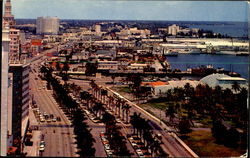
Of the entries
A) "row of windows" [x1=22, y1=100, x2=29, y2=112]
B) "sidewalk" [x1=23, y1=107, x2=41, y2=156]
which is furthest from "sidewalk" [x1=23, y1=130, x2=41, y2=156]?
"row of windows" [x1=22, y1=100, x2=29, y2=112]

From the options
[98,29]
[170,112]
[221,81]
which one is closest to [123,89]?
[170,112]

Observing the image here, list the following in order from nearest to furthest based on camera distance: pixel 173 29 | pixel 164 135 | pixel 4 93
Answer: pixel 4 93, pixel 164 135, pixel 173 29

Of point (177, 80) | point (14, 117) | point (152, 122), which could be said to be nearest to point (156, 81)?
point (177, 80)

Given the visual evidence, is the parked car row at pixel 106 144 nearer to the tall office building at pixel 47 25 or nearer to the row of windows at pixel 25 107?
the row of windows at pixel 25 107

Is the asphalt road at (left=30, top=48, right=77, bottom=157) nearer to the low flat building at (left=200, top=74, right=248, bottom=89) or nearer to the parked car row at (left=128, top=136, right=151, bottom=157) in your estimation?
the parked car row at (left=128, top=136, right=151, bottom=157)

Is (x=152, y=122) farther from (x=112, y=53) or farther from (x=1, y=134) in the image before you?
(x=1, y=134)

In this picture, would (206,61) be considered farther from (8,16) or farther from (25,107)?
(8,16)
